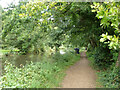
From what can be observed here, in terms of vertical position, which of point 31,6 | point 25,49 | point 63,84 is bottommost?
point 63,84

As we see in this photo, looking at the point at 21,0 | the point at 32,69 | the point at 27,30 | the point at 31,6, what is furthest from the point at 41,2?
the point at 32,69

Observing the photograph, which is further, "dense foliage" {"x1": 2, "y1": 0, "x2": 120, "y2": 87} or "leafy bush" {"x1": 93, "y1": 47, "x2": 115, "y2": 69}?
"leafy bush" {"x1": 93, "y1": 47, "x2": 115, "y2": 69}

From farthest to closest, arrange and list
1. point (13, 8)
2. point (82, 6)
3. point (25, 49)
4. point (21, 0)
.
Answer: point (25, 49) → point (13, 8) → point (82, 6) → point (21, 0)

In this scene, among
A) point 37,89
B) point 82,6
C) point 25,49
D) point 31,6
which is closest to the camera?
point 31,6

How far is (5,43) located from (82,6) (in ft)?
11.3

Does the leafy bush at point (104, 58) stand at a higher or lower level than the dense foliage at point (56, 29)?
lower

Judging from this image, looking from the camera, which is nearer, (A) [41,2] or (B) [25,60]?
(A) [41,2]

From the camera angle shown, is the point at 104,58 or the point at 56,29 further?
the point at 56,29

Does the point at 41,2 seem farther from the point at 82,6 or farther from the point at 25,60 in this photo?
the point at 25,60

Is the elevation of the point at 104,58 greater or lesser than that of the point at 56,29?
lesser

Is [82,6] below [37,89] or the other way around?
the other way around

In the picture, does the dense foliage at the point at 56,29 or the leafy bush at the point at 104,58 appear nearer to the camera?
the dense foliage at the point at 56,29

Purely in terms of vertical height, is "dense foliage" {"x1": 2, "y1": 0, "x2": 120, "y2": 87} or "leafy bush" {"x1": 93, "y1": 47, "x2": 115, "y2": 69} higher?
"dense foliage" {"x1": 2, "y1": 0, "x2": 120, "y2": 87}

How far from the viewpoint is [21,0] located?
430cm
